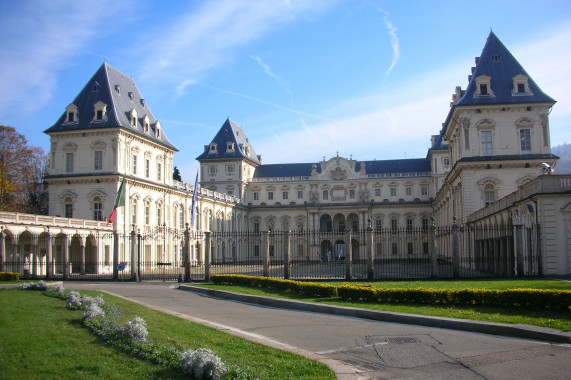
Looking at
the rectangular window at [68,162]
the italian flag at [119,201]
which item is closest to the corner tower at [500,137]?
the italian flag at [119,201]

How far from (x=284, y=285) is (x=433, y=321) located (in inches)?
380

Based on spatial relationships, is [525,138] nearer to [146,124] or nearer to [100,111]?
[146,124]

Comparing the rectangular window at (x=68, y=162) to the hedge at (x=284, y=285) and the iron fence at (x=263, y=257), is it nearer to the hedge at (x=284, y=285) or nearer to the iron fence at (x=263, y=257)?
the iron fence at (x=263, y=257)

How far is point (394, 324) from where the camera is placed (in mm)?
13789

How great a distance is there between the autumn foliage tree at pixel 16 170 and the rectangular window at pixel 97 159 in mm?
10065

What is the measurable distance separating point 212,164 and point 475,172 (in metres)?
52.1

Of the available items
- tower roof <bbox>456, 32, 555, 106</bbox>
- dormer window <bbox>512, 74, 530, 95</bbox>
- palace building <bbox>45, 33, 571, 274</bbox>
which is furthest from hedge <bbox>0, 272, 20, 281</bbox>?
dormer window <bbox>512, 74, 530, 95</bbox>

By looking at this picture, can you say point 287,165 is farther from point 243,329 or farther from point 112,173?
point 243,329

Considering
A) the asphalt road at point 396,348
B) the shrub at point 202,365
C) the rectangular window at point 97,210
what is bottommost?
the asphalt road at point 396,348

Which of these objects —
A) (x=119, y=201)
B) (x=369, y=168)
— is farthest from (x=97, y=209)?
(x=369, y=168)

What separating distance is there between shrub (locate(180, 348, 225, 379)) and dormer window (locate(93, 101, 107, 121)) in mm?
43807

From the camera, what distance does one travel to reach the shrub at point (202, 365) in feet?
24.4

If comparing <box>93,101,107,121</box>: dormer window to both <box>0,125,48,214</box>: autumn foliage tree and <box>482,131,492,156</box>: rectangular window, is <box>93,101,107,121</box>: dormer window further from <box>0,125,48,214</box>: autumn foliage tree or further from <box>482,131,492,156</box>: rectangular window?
<box>482,131,492,156</box>: rectangular window

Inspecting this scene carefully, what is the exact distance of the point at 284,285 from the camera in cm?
2214
